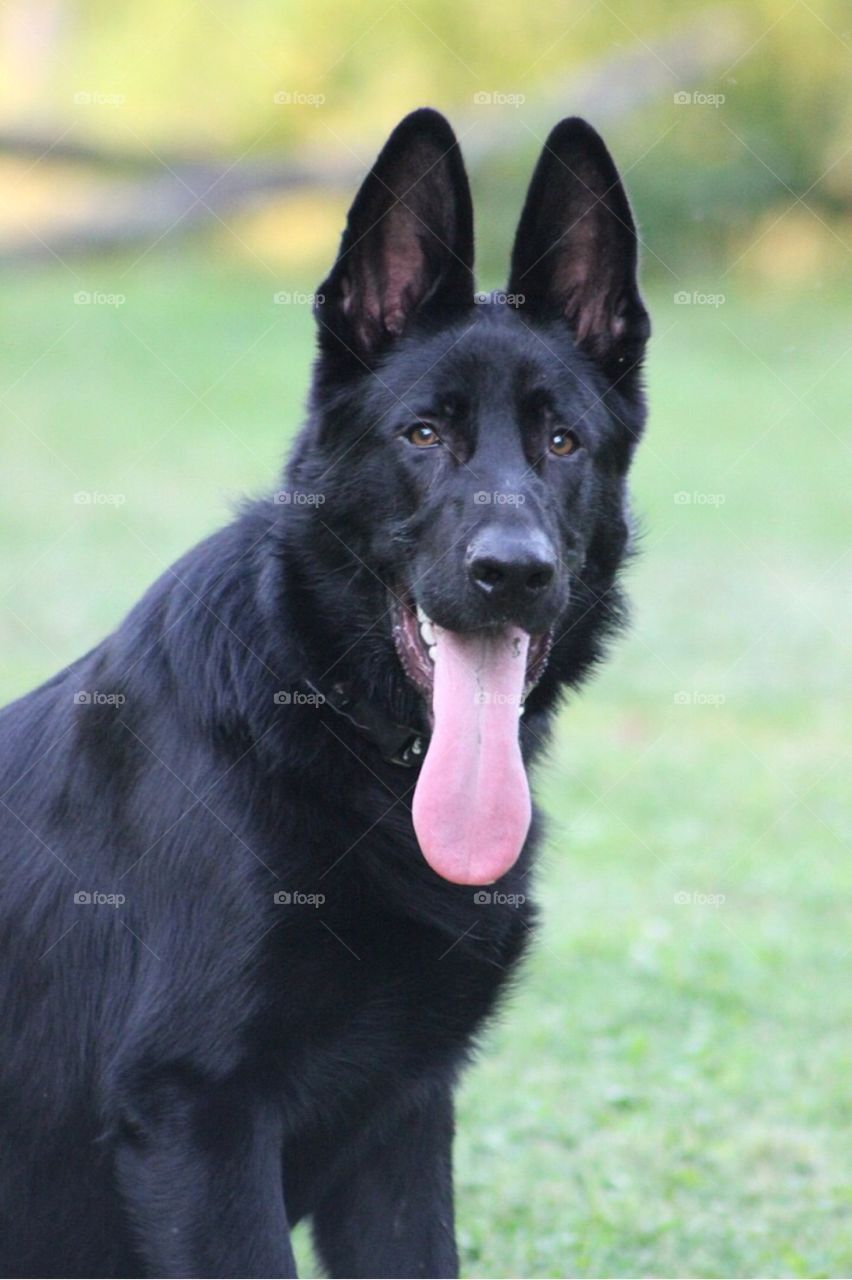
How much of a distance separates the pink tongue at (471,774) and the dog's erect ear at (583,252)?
0.76 m

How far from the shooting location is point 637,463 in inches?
575

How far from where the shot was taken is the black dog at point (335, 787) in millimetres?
2758

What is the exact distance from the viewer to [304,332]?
67.9 ft

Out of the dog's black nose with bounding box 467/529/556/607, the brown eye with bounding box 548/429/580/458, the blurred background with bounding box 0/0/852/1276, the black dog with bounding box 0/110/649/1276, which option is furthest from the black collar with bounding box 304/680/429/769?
the brown eye with bounding box 548/429/580/458

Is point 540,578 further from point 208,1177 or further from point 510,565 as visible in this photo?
point 208,1177

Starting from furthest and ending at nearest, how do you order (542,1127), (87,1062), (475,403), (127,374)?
(127,374) < (542,1127) < (475,403) < (87,1062)

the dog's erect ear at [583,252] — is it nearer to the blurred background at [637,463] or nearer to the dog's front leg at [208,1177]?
the blurred background at [637,463]

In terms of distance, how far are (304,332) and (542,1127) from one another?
17.2m

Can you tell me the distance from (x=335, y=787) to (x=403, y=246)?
3.54 feet

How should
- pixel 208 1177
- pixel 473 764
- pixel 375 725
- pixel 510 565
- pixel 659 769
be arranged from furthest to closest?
1. pixel 659 769
2. pixel 375 725
3. pixel 473 764
4. pixel 510 565
5. pixel 208 1177

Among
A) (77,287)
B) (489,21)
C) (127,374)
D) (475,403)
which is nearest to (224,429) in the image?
(127,374)

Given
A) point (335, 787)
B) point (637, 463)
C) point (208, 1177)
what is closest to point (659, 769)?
point (335, 787)

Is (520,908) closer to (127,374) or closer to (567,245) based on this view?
(567,245)

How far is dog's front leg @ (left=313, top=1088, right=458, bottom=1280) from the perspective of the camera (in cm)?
325
